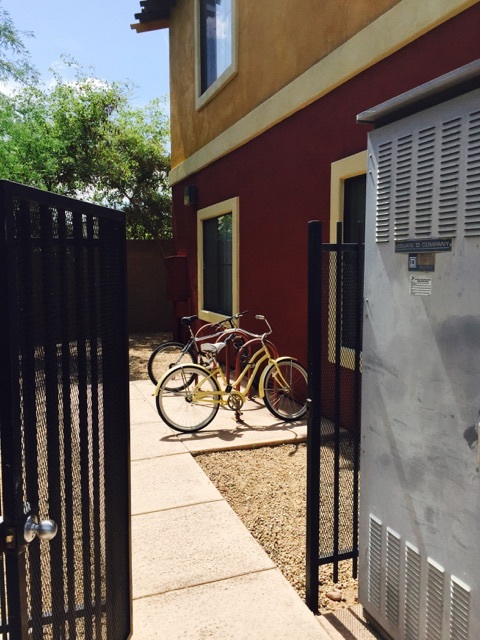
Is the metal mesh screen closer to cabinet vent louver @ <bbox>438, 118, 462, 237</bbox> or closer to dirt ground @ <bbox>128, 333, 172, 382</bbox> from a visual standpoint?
cabinet vent louver @ <bbox>438, 118, 462, 237</bbox>

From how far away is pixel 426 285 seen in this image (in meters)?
2.05

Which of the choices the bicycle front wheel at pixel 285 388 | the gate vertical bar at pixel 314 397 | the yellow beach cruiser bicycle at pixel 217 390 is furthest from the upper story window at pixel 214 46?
the gate vertical bar at pixel 314 397

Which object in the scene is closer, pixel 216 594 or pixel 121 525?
pixel 121 525

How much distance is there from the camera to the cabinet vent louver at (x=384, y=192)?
2213 mm

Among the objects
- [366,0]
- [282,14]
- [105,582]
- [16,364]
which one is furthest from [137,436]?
[282,14]

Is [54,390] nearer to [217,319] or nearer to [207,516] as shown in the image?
[207,516]

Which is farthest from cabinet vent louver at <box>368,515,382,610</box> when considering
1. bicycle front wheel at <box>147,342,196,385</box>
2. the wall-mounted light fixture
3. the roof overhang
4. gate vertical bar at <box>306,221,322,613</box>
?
the roof overhang

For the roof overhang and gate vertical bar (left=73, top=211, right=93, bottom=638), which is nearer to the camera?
gate vertical bar (left=73, top=211, right=93, bottom=638)

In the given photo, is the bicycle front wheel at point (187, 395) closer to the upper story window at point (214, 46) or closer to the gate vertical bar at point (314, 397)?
the gate vertical bar at point (314, 397)

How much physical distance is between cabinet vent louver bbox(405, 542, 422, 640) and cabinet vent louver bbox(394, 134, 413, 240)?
1.32 metres

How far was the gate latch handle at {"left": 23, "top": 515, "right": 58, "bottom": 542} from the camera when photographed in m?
1.36

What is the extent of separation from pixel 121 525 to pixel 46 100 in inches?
564

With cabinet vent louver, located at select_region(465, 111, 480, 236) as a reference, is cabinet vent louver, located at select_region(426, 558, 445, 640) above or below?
below

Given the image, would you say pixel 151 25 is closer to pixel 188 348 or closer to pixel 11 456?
pixel 188 348
